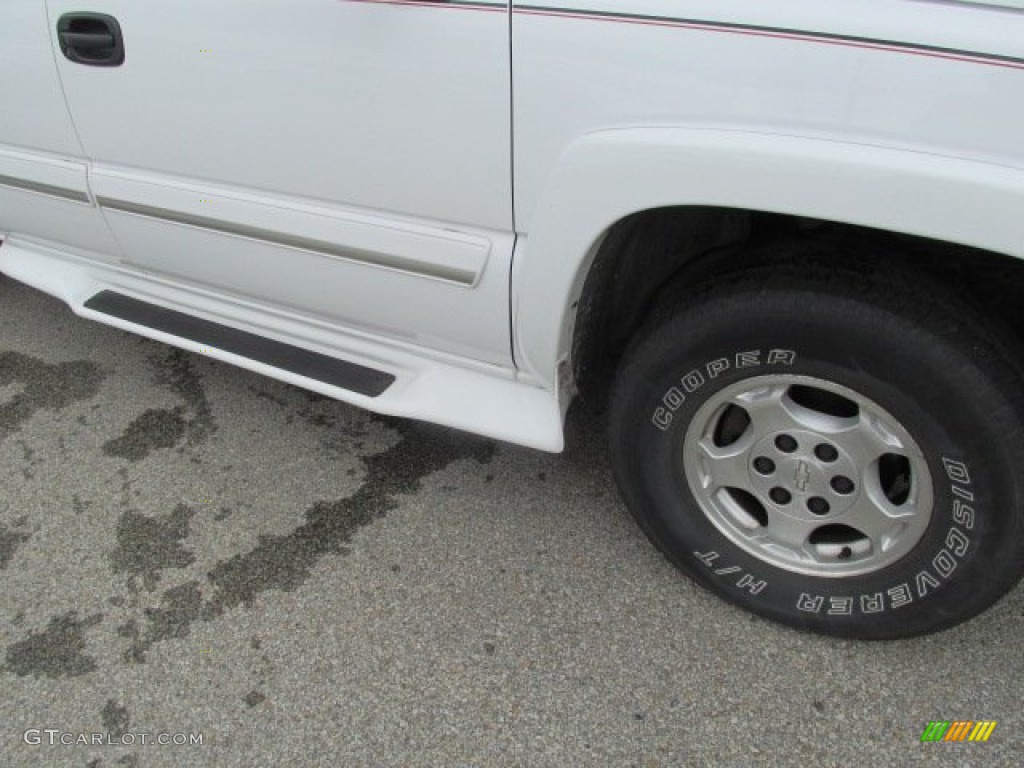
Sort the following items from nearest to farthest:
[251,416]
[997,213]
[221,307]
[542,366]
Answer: [997,213] → [542,366] → [221,307] → [251,416]

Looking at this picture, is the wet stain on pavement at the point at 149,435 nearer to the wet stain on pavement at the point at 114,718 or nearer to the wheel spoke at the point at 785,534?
the wet stain on pavement at the point at 114,718

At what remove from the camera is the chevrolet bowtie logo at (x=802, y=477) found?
1.83 meters

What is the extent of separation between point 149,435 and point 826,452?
2174mm

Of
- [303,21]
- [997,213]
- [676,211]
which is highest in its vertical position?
[303,21]

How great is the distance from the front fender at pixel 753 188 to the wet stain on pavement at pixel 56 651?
1.46m

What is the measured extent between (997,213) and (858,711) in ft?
3.74

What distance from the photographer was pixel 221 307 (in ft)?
8.30

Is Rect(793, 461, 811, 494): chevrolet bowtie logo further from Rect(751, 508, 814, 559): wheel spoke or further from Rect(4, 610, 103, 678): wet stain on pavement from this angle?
Rect(4, 610, 103, 678): wet stain on pavement

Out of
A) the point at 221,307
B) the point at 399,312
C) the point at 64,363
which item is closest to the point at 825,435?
the point at 399,312

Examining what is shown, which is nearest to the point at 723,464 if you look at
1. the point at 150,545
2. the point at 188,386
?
the point at 150,545

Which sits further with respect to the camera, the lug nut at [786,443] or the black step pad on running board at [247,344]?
the black step pad on running board at [247,344]

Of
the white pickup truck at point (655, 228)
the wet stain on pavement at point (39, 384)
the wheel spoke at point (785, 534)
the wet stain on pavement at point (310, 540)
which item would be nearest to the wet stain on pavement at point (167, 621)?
the wet stain on pavement at point (310, 540)

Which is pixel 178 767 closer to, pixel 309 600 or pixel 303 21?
pixel 309 600

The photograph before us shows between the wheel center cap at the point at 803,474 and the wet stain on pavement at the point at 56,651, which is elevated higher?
the wheel center cap at the point at 803,474
